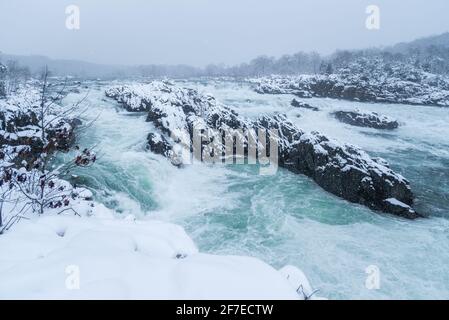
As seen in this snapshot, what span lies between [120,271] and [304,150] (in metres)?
13.6

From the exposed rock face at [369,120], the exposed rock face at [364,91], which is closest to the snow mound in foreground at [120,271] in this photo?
the exposed rock face at [369,120]

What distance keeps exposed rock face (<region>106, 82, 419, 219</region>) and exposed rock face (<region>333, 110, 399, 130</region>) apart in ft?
43.9

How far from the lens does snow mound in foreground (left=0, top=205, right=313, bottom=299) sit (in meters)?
3.17

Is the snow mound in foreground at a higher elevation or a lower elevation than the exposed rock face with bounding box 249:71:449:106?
lower

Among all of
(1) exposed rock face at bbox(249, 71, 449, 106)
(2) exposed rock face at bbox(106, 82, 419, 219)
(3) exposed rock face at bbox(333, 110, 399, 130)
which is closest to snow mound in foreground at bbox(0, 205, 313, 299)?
(2) exposed rock face at bbox(106, 82, 419, 219)

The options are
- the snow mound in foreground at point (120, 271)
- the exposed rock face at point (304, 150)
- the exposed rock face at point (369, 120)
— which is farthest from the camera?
the exposed rock face at point (369, 120)

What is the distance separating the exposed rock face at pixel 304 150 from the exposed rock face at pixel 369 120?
43.9ft

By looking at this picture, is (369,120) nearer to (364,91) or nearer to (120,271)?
(364,91)

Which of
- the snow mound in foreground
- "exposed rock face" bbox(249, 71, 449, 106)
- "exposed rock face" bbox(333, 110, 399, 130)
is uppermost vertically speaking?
"exposed rock face" bbox(249, 71, 449, 106)

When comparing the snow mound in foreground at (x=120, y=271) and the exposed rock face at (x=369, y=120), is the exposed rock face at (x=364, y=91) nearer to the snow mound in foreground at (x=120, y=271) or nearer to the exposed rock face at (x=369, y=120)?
Answer: the exposed rock face at (x=369, y=120)

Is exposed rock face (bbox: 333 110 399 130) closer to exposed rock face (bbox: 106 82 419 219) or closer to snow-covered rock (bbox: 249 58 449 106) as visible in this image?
exposed rock face (bbox: 106 82 419 219)

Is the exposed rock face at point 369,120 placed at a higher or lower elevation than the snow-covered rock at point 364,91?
lower

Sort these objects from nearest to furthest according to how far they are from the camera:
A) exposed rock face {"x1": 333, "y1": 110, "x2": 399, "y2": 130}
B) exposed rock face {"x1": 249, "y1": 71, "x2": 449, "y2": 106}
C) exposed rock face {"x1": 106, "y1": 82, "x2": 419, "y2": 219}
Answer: exposed rock face {"x1": 106, "y1": 82, "x2": 419, "y2": 219}, exposed rock face {"x1": 333, "y1": 110, "x2": 399, "y2": 130}, exposed rock face {"x1": 249, "y1": 71, "x2": 449, "y2": 106}

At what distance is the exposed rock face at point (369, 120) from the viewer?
95.3 ft
